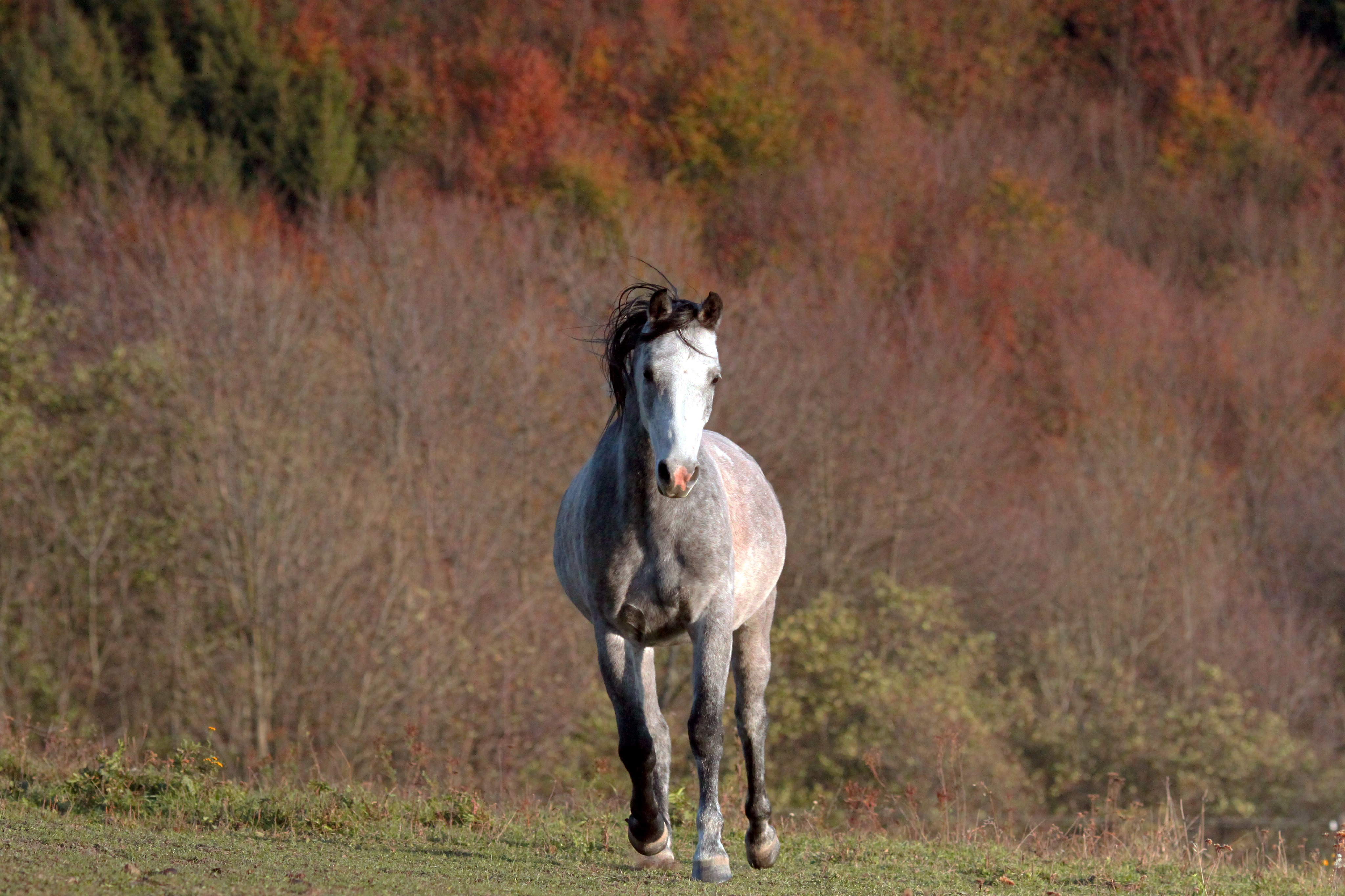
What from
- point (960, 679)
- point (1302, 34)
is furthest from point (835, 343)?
point (1302, 34)

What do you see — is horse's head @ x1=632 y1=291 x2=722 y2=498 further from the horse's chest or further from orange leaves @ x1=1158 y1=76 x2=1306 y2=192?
orange leaves @ x1=1158 y1=76 x2=1306 y2=192

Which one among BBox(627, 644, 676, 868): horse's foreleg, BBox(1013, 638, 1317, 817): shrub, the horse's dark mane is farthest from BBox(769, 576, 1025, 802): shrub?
the horse's dark mane

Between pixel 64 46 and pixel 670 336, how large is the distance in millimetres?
45078

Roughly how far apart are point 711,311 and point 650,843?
104 inches

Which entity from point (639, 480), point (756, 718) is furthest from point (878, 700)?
point (639, 480)

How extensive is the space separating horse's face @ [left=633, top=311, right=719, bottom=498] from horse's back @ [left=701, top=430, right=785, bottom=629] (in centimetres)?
93

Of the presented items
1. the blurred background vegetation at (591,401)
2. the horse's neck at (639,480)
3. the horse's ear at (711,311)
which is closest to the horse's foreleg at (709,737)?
the horse's neck at (639,480)

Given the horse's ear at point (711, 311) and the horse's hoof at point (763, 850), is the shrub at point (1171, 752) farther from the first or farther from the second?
the horse's ear at point (711, 311)

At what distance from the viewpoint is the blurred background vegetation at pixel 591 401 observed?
86.3ft

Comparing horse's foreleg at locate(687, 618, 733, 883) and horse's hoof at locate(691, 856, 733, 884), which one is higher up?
horse's foreleg at locate(687, 618, 733, 883)

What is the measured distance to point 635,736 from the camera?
755 centimetres

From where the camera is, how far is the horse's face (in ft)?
22.5

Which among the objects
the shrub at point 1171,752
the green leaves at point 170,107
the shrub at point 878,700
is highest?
the green leaves at point 170,107

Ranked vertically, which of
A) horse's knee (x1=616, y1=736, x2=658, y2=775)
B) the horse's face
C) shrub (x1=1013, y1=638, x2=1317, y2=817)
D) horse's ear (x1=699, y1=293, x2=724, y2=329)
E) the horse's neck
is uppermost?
horse's ear (x1=699, y1=293, x2=724, y2=329)
